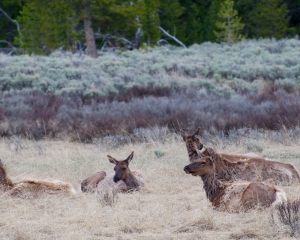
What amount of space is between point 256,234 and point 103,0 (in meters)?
28.4

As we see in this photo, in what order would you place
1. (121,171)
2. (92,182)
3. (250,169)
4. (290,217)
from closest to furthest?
(290,217), (250,169), (121,171), (92,182)

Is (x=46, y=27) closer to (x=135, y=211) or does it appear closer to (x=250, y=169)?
(x=250, y=169)

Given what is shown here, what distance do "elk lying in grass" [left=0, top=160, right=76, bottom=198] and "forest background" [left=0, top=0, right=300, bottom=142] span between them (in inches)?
238

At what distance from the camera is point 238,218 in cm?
775

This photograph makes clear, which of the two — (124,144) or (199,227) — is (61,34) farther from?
(199,227)

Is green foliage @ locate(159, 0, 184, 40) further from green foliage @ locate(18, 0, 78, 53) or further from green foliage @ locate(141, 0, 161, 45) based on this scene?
green foliage @ locate(18, 0, 78, 53)

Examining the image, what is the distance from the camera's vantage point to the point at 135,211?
8422 millimetres

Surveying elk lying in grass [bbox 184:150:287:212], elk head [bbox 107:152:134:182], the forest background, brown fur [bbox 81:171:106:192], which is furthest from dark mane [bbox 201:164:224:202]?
the forest background

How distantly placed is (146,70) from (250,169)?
19.6 meters

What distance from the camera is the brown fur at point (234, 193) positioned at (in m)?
8.01

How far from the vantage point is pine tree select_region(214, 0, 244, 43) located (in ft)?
132

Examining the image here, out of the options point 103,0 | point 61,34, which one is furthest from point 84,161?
point 61,34

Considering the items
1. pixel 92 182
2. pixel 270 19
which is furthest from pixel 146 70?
pixel 92 182

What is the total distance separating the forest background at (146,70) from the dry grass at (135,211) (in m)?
3.52
